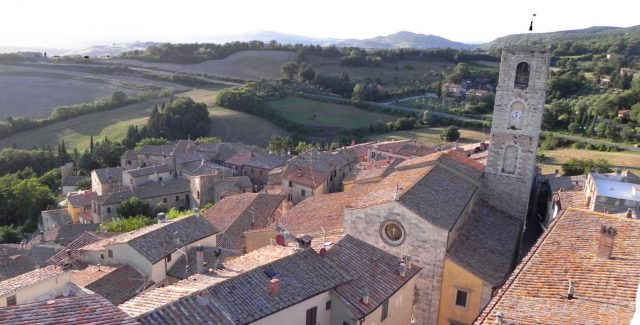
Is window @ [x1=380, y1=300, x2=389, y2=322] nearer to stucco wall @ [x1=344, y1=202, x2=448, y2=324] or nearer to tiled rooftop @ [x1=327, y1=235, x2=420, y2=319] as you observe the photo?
tiled rooftop @ [x1=327, y1=235, x2=420, y2=319]

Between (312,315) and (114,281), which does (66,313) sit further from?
(114,281)

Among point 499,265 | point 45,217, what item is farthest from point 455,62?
point 499,265

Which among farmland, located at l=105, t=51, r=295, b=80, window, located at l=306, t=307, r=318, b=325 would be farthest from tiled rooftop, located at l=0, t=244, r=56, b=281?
farmland, located at l=105, t=51, r=295, b=80

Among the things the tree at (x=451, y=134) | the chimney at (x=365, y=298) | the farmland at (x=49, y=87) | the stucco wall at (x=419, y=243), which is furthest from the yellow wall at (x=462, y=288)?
the farmland at (x=49, y=87)

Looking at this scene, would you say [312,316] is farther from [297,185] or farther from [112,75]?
[112,75]

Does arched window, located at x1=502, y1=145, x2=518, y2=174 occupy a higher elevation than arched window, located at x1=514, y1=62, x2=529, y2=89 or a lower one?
lower

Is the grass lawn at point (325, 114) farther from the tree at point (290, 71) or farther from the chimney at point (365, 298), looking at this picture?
the chimney at point (365, 298)

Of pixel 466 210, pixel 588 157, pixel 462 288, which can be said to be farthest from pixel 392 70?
pixel 462 288
